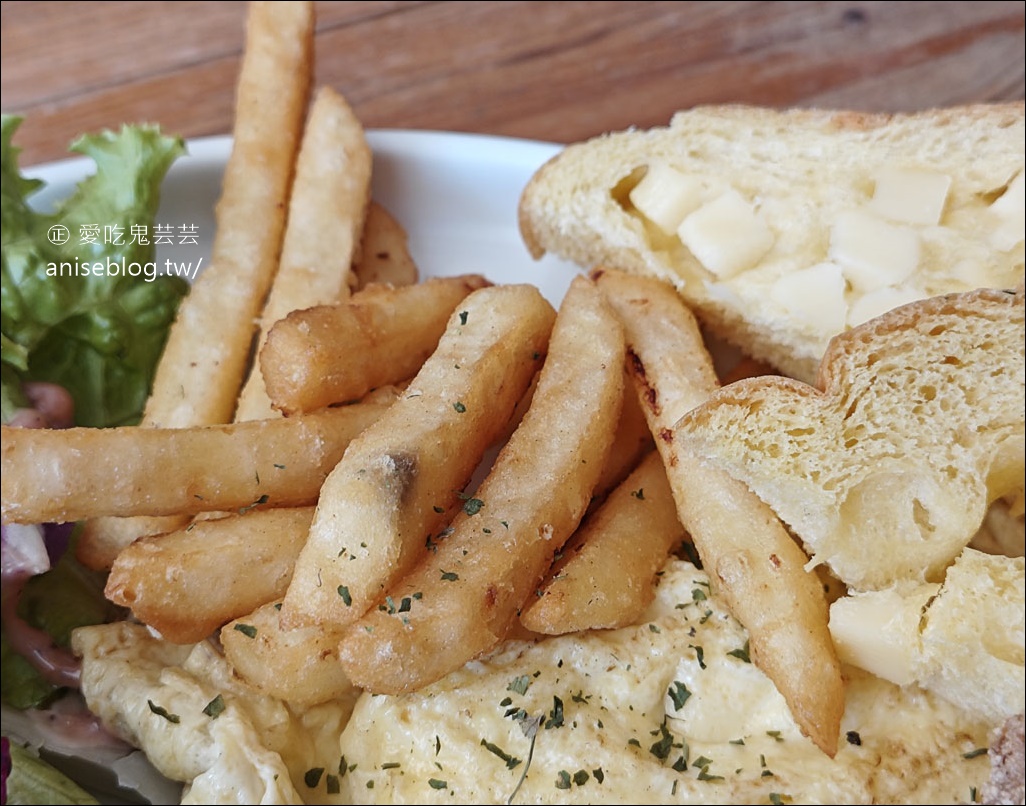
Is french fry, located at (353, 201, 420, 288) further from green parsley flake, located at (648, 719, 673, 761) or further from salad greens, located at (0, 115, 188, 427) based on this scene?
green parsley flake, located at (648, 719, 673, 761)

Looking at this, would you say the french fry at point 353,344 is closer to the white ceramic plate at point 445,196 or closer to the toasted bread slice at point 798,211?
the toasted bread slice at point 798,211

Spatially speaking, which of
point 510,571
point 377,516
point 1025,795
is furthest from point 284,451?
point 1025,795

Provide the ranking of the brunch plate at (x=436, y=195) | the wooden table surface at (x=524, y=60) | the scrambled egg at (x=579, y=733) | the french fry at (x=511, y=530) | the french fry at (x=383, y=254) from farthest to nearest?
the wooden table surface at (x=524, y=60) → the brunch plate at (x=436, y=195) → the french fry at (x=383, y=254) → the scrambled egg at (x=579, y=733) → the french fry at (x=511, y=530)

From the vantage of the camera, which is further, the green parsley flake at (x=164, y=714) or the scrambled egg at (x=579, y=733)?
the green parsley flake at (x=164, y=714)

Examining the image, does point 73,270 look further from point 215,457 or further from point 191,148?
point 215,457

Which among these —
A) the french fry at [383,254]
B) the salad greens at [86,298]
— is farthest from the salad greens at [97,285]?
the french fry at [383,254]

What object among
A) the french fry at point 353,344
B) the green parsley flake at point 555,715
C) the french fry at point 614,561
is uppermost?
the french fry at point 353,344

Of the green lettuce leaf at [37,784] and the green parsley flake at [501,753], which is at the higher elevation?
the green lettuce leaf at [37,784]
